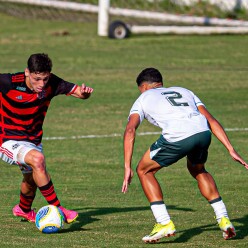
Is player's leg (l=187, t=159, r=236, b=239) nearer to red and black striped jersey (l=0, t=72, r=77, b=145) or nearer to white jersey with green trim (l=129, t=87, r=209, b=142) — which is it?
white jersey with green trim (l=129, t=87, r=209, b=142)

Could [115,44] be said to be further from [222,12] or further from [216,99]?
[216,99]

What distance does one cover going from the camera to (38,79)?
970cm

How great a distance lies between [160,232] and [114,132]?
30.7 ft

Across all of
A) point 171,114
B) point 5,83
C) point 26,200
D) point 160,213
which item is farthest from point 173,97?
point 26,200

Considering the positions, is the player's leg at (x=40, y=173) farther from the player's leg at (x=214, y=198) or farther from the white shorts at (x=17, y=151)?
the player's leg at (x=214, y=198)

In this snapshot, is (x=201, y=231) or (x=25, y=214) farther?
(x=25, y=214)

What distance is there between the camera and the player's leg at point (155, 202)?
29.3 ft

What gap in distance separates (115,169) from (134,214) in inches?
148

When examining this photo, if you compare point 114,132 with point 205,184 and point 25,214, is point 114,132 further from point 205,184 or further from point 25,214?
point 205,184

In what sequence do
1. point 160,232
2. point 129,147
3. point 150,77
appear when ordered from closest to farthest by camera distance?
point 129,147, point 160,232, point 150,77

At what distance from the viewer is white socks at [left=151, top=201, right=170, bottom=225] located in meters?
8.98

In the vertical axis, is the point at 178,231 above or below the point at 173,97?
below

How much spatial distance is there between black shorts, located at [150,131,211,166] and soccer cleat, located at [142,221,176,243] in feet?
2.10

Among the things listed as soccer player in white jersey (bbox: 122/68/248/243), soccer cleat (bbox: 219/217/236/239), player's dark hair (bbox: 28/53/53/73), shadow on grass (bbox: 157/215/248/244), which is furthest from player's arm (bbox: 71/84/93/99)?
soccer cleat (bbox: 219/217/236/239)
